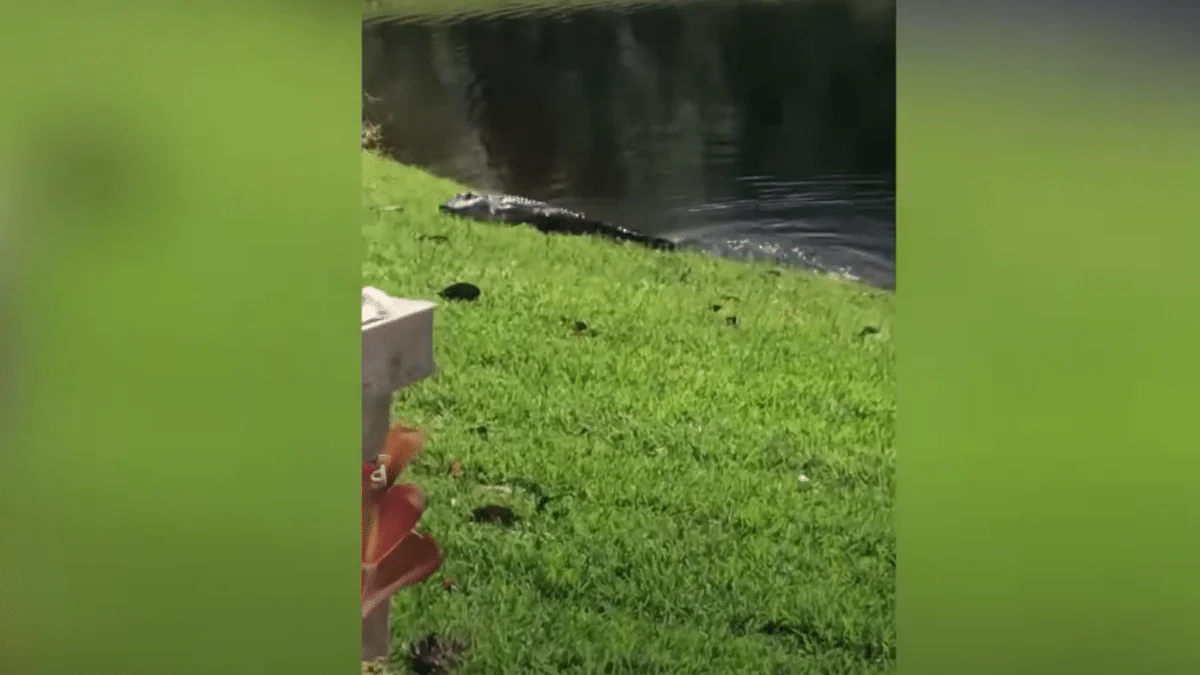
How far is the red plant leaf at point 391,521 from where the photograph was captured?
1.77m

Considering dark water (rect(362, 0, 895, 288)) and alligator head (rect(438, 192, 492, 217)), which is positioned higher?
dark water (rect(362, 0, 895, 288))

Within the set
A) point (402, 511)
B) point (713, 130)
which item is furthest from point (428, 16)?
point (402, 511)

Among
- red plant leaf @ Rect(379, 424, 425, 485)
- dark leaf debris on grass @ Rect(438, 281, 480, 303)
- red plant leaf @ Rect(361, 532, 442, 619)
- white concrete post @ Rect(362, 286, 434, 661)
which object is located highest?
dark leaf debris on grass @ Rect(438, 281, 480, 303)

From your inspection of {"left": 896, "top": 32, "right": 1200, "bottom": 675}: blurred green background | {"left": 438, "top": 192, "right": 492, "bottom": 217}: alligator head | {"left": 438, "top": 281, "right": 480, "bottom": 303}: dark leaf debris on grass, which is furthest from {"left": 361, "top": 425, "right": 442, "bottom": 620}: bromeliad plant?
{"left": 896, "top": 32, "right": 1200, "bottom": 675}: blurred green background

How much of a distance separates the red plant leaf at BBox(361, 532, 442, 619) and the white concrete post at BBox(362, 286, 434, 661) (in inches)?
6.8

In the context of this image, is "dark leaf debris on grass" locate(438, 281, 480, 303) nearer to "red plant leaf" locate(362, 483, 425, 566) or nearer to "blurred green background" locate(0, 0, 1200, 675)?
"blurred green background" locate(0, 0, 1200, 675)

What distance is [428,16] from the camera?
5.96ft

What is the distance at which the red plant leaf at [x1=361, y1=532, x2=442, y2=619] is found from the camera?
5.77ft

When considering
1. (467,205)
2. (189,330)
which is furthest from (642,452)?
(189,330)

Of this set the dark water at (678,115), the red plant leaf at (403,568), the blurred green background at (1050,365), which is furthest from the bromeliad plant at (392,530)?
the blurred green background at (1050,365)

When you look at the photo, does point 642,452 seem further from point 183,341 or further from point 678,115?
point 183,341

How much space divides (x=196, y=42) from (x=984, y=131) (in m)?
1.41

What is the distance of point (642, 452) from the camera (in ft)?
5.70

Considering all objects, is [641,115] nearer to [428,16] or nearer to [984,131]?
[428,16]
